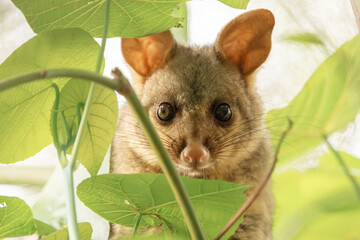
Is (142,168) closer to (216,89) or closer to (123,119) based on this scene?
(123,119)

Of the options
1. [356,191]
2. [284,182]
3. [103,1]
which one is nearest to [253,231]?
[284,182]

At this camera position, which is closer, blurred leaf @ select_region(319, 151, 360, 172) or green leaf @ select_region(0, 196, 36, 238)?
green leaf @ select_region(0, 196, 36, 238)

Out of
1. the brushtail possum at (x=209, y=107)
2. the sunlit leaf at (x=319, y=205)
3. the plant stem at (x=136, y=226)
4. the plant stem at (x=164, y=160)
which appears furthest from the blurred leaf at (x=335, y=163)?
the plant stem at (x=164, y=160)

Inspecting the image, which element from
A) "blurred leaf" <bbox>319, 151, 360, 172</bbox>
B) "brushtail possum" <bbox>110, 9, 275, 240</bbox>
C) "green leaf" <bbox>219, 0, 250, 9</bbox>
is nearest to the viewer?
"green leaf" <bbox>219, 0, 250, 9</bbox>

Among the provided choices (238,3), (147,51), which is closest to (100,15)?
(238,3)

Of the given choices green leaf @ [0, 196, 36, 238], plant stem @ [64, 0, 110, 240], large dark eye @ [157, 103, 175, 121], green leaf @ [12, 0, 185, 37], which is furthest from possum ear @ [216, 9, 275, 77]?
green leaf @ [0, 196, 36, 238]

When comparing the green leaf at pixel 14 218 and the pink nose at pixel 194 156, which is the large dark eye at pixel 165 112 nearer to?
the pink nose at pixel 194 156

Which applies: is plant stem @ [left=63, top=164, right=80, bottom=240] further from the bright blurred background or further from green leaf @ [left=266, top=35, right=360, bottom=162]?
green leaf @ [left=266, top=35, right=360, bottom=162]

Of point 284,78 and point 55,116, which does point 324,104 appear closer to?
point 284,78
